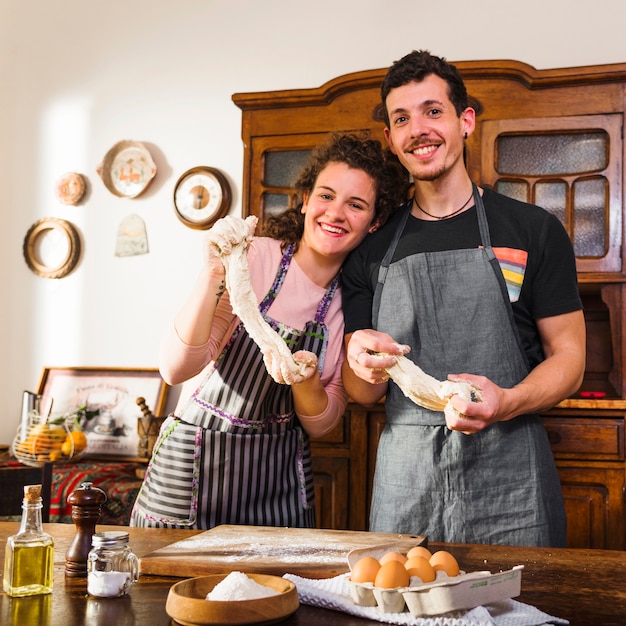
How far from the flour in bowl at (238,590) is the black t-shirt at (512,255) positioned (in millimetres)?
898

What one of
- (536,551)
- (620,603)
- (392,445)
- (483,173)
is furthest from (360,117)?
(620,603)

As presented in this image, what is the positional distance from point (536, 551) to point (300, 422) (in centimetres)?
69

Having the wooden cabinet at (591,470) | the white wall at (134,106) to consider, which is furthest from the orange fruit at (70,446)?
the wooden cabinet at (591,470)

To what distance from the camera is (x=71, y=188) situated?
406 cm

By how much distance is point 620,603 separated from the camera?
41.1 inches

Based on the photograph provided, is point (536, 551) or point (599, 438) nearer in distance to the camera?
point (536, 551)

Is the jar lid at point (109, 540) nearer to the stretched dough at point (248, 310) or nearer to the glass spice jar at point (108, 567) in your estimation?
the glass spice jar at point (108, 567)

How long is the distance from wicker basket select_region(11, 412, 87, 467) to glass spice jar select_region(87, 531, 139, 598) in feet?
6.29

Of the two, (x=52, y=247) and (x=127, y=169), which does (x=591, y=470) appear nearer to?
(x=127, y=169)

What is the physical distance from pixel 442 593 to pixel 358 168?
1.13m

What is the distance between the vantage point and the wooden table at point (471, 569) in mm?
→ 966

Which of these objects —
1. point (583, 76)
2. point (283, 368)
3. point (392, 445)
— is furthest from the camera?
point (583, 76)

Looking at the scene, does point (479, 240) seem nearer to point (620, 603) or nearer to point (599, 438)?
point (620, 603)

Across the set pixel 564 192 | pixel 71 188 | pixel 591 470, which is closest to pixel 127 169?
pixel 71 188
